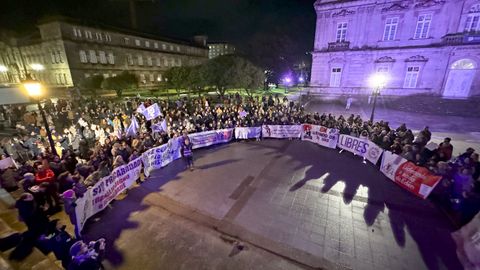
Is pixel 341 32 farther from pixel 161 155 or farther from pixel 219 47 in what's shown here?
pixel 219 47

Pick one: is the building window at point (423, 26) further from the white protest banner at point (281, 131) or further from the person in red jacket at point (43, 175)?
the person in red jacket at point (43, 175)

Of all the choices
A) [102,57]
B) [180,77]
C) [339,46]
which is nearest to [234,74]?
[180,77]

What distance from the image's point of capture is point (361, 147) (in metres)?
10.9

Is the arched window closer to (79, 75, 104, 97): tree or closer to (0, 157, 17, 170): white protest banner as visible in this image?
(0, 157, 17, 170): white protest banner

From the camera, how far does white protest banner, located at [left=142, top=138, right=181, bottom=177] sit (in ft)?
30.0

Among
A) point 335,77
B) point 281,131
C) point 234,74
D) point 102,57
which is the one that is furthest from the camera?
point 102,57

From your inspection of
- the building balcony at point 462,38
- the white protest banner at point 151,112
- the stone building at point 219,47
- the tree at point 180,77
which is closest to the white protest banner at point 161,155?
the white protest banner at point 151,112

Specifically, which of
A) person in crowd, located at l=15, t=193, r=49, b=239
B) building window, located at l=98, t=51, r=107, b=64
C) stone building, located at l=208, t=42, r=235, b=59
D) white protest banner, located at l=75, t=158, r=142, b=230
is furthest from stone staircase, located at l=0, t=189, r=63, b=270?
stone building, located at l=208, t=42, r=235, b=59

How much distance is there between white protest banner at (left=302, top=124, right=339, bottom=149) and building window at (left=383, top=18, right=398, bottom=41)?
21776mm

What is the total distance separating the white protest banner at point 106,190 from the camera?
5769 millimetres

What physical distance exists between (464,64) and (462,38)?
2.87m

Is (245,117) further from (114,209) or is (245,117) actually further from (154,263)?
(154,263)

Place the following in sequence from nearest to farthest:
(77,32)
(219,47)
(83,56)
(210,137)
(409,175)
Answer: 1. (409,175)
2. (210,137)
3. (77,32)
4. (83,56)
5. (219,47)

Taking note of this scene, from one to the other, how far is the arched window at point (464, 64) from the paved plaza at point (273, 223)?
24.8 meters
